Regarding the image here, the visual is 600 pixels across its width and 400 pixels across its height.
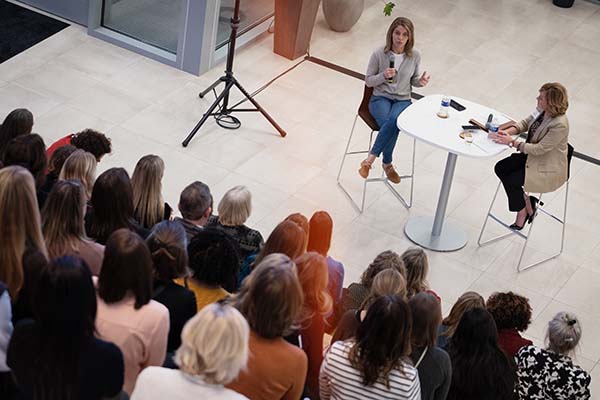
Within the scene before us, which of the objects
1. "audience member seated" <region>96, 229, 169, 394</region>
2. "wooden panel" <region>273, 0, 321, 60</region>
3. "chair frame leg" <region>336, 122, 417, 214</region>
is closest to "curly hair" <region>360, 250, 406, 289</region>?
"audience member seated" <region>96, 229, 169, 394</region>

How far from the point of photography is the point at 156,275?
406cm

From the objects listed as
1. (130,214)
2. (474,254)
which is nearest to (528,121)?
(474,254)

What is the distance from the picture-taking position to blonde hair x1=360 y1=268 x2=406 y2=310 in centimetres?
437

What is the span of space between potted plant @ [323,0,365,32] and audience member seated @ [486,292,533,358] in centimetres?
540

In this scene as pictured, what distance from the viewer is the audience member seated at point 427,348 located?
161 inches

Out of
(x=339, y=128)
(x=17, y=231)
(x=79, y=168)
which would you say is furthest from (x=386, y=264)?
(x=339, y=128)

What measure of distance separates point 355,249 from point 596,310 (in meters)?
1.67

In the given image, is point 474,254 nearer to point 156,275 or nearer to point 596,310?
point 596,310

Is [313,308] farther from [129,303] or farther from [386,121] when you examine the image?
[386,121]

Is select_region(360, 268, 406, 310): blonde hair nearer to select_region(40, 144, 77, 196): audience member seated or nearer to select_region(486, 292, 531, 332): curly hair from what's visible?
select_region(486, 292, 531, 332): curly hair

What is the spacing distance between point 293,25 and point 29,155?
177 inches

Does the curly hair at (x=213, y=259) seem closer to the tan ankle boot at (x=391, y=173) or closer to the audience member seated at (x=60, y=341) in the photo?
the audience member seated at (x=60, y=341)

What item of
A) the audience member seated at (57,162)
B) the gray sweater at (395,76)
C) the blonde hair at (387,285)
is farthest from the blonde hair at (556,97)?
the audience member seated at (57,162)

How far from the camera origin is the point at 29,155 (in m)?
4.87
